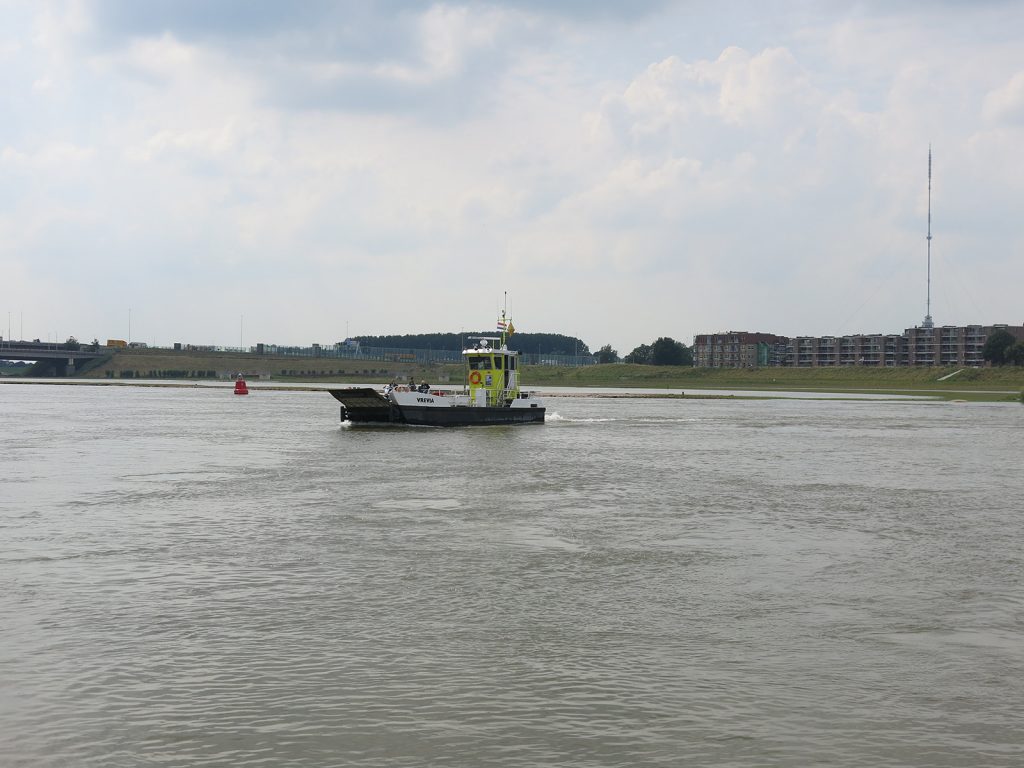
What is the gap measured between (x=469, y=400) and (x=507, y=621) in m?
56.7

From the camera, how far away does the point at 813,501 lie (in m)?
33.6

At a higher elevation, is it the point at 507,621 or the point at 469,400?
the point at 469,400

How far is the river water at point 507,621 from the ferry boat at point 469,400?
3076 centimetres

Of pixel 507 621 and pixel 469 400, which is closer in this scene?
pixel 507 621

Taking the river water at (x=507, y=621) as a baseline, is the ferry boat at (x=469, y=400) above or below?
above

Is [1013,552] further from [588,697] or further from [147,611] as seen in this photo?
[147,611]

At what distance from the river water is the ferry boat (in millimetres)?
30761

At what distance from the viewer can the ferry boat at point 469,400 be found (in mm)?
70125

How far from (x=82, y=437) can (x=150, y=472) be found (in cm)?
2246

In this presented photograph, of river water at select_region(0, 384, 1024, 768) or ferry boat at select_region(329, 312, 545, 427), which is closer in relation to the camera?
river water at select_region(0, 384, 1024, 768)

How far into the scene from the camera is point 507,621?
16.9 metres

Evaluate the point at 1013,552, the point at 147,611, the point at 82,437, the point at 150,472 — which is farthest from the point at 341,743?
the point at 82,437

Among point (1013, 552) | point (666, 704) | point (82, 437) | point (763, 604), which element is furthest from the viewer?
point (82, 437)

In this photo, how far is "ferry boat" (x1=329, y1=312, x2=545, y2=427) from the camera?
7012 centimetres
